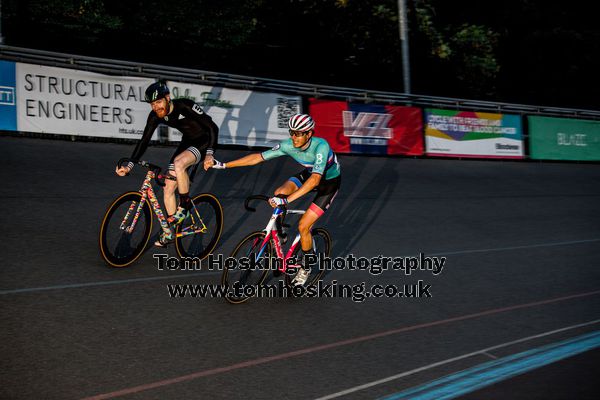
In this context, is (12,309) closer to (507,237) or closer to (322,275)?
(322,275)

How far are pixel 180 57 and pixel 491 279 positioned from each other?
21.8 metres

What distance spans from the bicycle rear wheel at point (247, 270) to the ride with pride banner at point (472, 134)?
549 inches

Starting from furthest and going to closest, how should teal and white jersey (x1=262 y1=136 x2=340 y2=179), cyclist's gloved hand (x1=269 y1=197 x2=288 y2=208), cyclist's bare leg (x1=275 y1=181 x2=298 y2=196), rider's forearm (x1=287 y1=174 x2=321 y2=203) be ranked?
cyclist's bare leg (x1=275 y1=181 x2=298 y2=196)
teal and white jersey (x1=262 y1=136 x2=340 y2=179)
rider's forearm (x1=287 y1=174 x2=321 y2=203)
cyclist's gloved hand (x1=269 y1=197 x2=288 y2=208)

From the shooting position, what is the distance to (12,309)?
5559 mm

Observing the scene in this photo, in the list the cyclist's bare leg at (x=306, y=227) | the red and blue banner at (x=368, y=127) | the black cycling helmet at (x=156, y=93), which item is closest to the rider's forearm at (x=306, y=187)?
the cyclist's bare leg at (x=306, y=227)

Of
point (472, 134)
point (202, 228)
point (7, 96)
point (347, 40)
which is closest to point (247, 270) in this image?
point (202, 228)

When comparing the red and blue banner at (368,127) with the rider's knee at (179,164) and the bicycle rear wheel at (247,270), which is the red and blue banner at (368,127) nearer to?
the rider's knee at (179,164)

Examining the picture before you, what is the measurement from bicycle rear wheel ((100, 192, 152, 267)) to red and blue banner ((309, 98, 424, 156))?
34.5 feet

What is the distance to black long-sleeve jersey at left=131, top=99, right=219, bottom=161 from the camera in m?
7.00

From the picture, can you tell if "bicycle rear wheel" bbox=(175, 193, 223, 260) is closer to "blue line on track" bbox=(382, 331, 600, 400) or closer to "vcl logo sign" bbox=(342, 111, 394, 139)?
"blue line on track" bbox=(382, 331, 600, 400)

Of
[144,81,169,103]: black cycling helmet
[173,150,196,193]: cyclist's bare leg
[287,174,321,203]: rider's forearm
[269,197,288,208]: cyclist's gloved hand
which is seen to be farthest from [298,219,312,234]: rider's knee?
[144,81,169,103]: black cycling helmet

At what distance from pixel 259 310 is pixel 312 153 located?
5.87 ft

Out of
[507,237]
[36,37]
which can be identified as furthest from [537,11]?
[507,237]

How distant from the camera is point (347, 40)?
31078 millimetres
